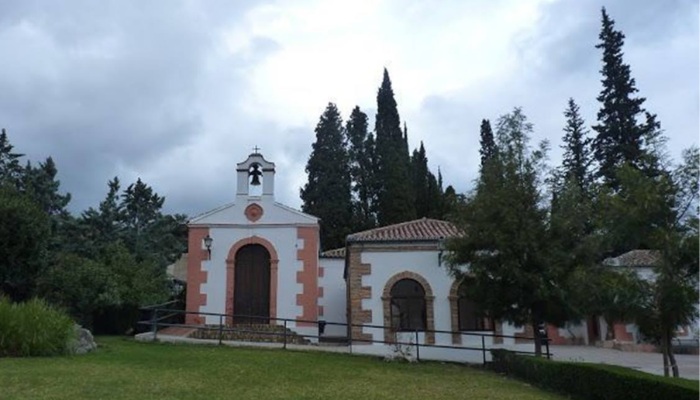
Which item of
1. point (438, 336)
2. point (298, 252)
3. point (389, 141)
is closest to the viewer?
point (438, 336)

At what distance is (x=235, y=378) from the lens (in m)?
10.2

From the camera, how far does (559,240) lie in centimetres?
1302

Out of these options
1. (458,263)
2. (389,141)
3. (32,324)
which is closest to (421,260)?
(458,263)

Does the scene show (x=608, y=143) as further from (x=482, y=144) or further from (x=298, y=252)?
(x=298, y=252)

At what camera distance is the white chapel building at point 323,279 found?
17438 mm

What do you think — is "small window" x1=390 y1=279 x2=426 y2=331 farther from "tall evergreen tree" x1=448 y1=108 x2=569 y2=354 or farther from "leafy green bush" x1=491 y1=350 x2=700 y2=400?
"leafy green bush" x1=491 y1=350 x2=700 y2=400

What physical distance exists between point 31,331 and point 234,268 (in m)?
8.57

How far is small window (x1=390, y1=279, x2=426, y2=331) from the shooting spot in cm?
1769

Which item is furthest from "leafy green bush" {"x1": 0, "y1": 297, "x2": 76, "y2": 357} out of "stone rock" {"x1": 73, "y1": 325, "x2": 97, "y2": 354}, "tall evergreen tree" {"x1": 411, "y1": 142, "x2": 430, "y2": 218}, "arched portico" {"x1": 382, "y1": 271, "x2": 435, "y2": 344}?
"tall evergreen tree" {"x1": 411, "y1": 142, "x2": 430, "y2": 218}

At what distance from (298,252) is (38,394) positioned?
499 inches

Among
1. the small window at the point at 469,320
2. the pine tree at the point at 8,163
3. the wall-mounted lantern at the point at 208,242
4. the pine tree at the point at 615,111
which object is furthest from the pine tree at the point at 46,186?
the pine tree at the point at 615,111

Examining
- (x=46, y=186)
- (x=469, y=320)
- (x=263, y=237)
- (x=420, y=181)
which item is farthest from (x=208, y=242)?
(x=420, y=181)

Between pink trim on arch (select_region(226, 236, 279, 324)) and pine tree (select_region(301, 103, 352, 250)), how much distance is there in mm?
14758

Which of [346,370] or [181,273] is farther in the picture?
[181,273]
